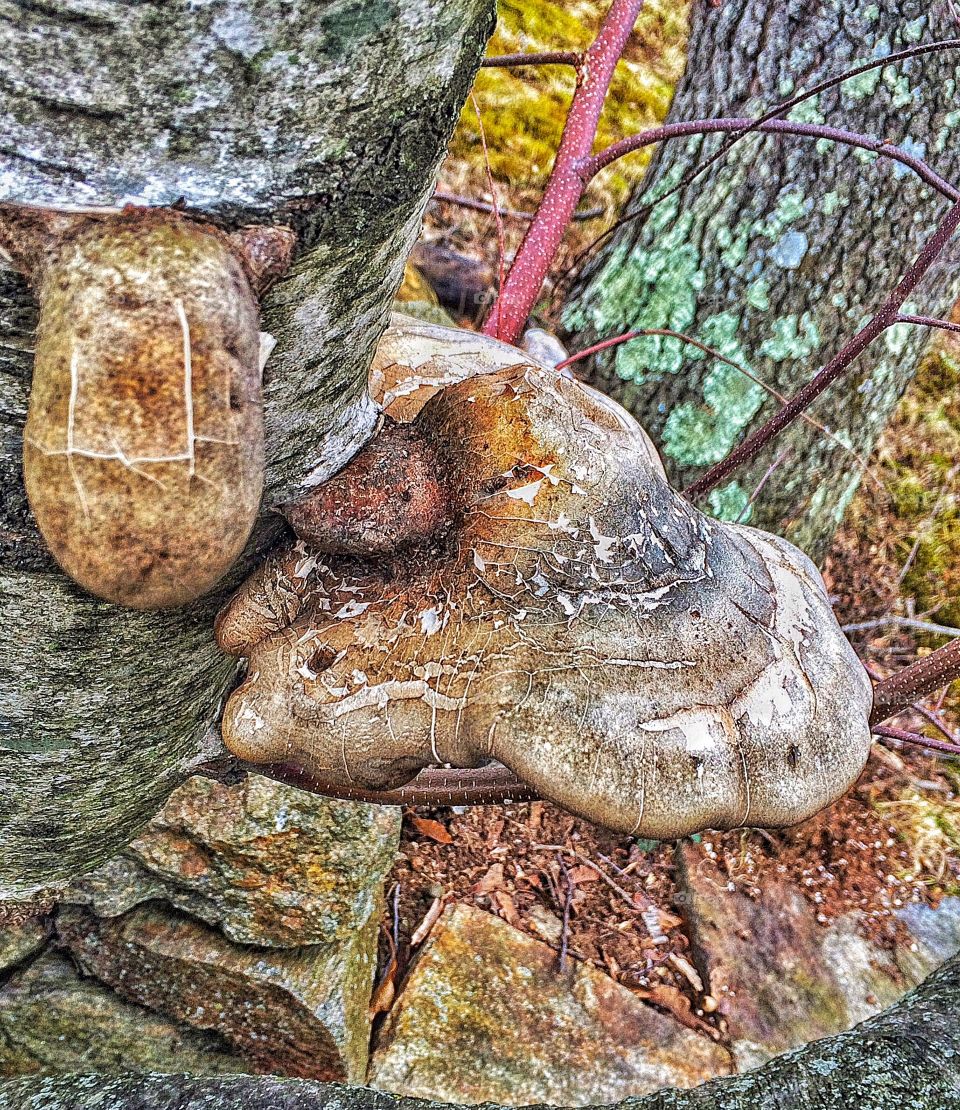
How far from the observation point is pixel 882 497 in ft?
12.5

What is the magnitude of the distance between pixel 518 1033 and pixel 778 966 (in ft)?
3.17

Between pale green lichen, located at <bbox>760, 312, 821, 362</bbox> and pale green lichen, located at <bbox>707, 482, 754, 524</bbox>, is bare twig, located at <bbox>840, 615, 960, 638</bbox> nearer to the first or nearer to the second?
pale green lichen, located at <bbox>707, 482, 754, 524</bbox>

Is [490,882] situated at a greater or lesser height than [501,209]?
lesser

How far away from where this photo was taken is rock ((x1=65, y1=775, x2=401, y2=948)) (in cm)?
218

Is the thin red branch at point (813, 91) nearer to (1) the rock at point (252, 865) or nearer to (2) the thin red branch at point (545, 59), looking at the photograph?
(2) the thin red branch at point (545, 59)

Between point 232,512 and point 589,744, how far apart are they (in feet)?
1.75

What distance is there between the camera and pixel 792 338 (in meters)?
2.56

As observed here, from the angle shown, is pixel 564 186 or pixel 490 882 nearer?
pixel 564 186

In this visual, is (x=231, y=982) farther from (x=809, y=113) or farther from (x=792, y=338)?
(x=809, y=113)

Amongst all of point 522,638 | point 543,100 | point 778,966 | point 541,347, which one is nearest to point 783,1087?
point 522,638

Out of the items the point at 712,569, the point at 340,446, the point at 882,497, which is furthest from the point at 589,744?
the point at 882,497

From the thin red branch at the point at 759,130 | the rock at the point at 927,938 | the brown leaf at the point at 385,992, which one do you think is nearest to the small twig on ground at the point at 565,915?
the brown leaf at the point at 385,992

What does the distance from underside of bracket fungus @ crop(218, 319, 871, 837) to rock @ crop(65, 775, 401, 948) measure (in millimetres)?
1263

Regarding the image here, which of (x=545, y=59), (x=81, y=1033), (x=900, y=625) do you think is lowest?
(x=81, y=1033)
